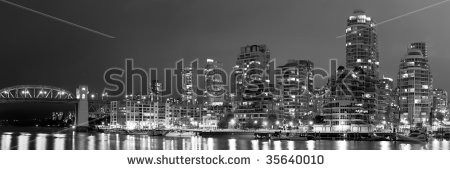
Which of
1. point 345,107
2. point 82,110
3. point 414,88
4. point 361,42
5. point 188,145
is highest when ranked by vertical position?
point 361,42

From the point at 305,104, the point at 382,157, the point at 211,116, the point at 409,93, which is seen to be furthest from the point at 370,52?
the point at 382,157

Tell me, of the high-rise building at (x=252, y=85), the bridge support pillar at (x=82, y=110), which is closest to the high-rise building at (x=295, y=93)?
the high-rise building at (x=252, y=85)

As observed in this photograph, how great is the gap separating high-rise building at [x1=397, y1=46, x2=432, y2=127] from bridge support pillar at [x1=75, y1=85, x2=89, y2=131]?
191 feet

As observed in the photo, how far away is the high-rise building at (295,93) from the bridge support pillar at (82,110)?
36.1 metres

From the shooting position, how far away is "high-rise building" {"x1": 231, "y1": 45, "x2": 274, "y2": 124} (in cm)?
8419

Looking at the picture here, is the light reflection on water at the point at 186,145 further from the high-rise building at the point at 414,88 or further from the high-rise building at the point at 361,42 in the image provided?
the high-rise building at the point at 361,42

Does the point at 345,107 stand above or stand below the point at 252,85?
below

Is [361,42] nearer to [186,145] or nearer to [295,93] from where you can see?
[295,93]

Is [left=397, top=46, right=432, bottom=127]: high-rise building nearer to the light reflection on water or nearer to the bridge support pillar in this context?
the light reflection on water

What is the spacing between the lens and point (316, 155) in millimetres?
5930

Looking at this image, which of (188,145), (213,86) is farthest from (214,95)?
(188,145)

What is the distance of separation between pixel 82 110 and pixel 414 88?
6392cm

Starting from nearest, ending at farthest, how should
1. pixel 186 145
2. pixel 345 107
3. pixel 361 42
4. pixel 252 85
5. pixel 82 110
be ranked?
pixel 186 145
pixel 345 107
pixel 252 85
pixel 82 110
pixel 361 42

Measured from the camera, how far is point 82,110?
96688 millimetres
